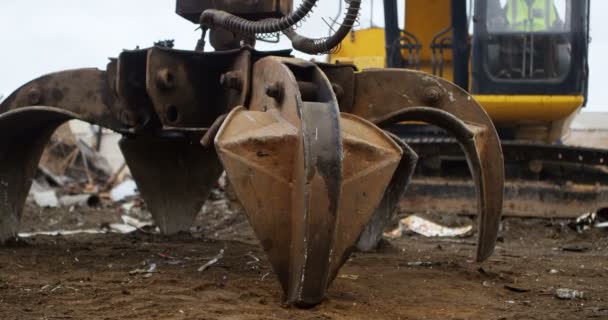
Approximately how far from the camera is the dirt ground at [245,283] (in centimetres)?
319

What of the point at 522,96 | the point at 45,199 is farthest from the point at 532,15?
the point at 45,199

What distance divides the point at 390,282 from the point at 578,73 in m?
5.50

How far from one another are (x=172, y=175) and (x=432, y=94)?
2.06 meters

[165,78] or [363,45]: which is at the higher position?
[165,78]

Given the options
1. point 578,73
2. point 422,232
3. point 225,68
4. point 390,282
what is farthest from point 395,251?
point 578,73

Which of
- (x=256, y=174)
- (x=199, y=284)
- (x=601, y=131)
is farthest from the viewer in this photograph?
(x=601, y=131)

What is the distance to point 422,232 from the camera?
8367mm

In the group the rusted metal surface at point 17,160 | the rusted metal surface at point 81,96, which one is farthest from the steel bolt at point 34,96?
the rusted metal surface at point 17,160

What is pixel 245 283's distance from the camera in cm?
368

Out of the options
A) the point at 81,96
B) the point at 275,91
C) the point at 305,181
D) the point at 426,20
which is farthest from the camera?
the point at 426,20

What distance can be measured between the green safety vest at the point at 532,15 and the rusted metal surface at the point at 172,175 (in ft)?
13.8

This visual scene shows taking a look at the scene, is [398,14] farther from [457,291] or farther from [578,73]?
[457,291]

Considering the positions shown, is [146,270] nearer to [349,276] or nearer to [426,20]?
[349,276]

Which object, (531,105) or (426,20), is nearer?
(531,105)
